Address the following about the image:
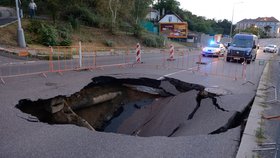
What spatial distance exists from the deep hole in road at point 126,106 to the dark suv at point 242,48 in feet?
38.9

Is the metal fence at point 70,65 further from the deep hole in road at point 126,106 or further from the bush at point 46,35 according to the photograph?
the deep hole in road at point 126,106

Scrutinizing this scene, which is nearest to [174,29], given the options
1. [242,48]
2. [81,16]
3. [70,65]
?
[81,16]

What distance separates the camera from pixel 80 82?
922cm

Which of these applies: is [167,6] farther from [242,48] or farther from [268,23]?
[268,23]

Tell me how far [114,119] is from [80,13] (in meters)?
22.4

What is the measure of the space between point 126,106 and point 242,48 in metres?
15.1

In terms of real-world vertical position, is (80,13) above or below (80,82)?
above

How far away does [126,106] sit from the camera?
8992mm

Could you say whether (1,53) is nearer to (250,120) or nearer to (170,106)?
(170,106)

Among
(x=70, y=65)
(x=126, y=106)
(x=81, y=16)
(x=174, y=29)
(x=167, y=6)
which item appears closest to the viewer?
(x=126, y=106)

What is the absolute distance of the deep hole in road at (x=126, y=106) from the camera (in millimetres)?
6582

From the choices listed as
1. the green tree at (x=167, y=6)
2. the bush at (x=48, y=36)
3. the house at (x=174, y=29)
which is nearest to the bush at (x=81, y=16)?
the bush at (x=48, y=36)

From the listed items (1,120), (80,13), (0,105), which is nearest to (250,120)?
(1,120)

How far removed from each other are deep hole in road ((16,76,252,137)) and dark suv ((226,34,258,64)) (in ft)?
38.9
